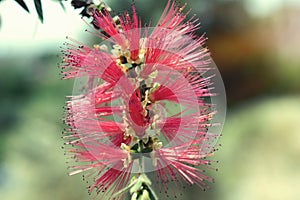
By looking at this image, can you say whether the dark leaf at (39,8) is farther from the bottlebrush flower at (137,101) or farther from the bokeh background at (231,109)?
the bokeh background at (231,109)

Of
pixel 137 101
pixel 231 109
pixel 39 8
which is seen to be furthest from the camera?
pixel 231 109

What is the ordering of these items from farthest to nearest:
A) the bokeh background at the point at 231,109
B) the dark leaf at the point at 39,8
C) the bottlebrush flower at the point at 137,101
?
the bokeh background at the point at 231,109
the bottlebrush flower at the point at 137,101
the dark leaf at the point at 39,8

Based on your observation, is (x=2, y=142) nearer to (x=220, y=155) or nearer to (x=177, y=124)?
(x=220, y=155)

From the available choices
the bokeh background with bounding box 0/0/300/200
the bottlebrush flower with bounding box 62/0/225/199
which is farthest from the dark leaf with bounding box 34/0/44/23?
the bokeh background with bounding box 0/0/300/200

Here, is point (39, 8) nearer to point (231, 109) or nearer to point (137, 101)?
point (137, 101)

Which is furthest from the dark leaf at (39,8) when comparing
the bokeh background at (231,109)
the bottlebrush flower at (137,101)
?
the bokeh background at (231,109)

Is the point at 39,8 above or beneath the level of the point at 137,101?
above

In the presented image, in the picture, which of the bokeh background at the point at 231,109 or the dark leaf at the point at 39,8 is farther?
the bokeh background at the point at 231,109

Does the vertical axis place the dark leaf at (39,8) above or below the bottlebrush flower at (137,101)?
above

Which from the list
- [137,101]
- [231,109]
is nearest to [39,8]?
[137,101]
